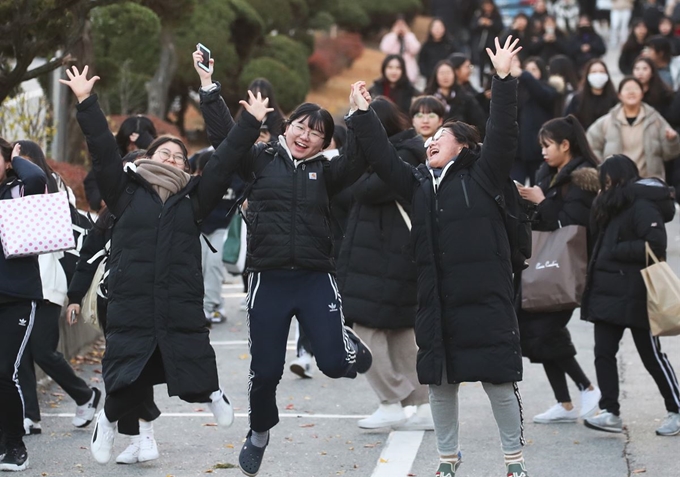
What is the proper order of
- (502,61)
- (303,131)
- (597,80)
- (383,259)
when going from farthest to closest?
(597,80), (383,259), (303,131), (502,61)

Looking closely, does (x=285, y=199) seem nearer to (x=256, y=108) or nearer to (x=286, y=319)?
(x=256, y=108)

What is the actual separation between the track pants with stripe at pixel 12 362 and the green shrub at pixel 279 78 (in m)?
12.8

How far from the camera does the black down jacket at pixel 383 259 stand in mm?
7578

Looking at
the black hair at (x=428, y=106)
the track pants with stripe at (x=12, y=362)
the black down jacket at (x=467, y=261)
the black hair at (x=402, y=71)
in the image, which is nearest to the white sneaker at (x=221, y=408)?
the black down jacket at (x=467, y=261)

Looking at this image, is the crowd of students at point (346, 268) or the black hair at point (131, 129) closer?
the crowd of students at point (346, 268)

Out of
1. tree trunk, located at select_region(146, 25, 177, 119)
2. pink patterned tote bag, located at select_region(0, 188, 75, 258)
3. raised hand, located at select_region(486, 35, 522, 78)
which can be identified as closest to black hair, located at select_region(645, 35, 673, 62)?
tree trunk, located at select_region(146, 25, 177, 119)

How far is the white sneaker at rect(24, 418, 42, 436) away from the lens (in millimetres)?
7641

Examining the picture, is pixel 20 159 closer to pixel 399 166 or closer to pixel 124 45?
pixel 399 166

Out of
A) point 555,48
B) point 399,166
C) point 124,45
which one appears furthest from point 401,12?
point 399,166

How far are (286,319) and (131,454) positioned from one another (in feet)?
4.66

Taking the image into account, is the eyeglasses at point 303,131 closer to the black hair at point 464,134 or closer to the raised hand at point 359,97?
the raised hand at point 359,97

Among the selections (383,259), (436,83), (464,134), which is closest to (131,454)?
(383,259)

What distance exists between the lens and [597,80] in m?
12.9

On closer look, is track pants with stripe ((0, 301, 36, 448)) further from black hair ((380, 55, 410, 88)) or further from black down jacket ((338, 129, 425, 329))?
black hair ((380, 55, 410, 88))
